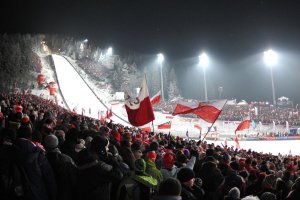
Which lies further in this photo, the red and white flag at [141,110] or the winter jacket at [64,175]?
the red and white flag at [141,110]

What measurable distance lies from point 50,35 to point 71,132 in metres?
111

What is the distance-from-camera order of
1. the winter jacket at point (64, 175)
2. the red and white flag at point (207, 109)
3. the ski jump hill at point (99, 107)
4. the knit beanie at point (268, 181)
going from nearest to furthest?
the winter jacket at point (64, 175) → the knit beanie at point (268, 181) → the red and white flag at point (207, 109) → the ski jump hill at point (99, 107)

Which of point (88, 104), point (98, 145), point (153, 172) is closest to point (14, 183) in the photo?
point (98, 145)

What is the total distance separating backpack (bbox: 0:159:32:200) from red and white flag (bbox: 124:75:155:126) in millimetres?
5869

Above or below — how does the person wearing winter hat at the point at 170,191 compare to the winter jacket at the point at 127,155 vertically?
below

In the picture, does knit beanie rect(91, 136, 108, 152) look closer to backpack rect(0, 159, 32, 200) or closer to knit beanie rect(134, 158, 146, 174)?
knit beanie rect(134, 158, 146, 174)

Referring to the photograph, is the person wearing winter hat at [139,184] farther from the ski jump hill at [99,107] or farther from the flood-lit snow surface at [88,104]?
the flood-lit snow surface at [88,104]

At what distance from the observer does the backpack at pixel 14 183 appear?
4.21m

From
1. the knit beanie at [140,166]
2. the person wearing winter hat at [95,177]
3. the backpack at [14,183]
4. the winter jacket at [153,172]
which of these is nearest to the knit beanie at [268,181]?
the winter jacket at [153,172]

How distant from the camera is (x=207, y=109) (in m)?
12.7

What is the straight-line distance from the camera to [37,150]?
14.4 ft

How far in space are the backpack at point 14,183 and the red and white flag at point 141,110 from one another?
5.87m

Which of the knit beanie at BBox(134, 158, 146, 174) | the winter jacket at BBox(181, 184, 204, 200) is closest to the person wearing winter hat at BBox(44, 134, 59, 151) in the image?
the knit beanie at BBox(134, 158, 146, 174)

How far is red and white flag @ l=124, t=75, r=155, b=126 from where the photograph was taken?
398 inches
